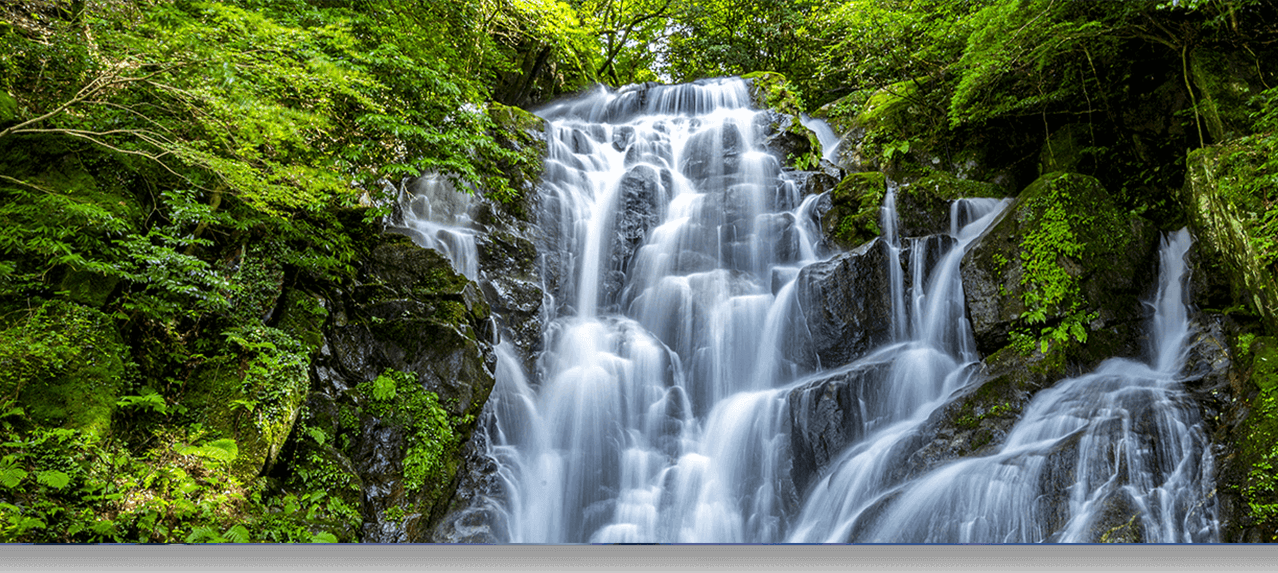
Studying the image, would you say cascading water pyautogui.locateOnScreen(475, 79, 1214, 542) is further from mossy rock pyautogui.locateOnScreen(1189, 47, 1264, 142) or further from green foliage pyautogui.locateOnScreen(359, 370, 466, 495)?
mossy rock pyautogui.locateOnScreen(1189, 47, 1264, 142)

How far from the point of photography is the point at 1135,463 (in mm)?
4973

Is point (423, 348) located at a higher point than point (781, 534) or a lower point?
higher

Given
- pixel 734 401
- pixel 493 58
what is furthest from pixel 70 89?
pixel 734 401

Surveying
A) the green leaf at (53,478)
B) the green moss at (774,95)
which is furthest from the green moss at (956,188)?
the green leaf at (53,478)

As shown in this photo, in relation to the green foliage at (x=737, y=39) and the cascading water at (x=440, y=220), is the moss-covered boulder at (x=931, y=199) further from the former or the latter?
the green foliage at (x=737, y=39)

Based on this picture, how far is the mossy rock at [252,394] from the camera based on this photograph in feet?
15.8

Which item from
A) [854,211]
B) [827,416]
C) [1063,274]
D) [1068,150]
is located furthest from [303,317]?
[1068,150]

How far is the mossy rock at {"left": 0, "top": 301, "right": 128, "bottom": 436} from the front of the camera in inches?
157

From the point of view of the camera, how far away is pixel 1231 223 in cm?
589

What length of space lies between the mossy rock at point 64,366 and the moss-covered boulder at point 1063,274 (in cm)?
797

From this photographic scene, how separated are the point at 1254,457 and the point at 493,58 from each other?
8478mm

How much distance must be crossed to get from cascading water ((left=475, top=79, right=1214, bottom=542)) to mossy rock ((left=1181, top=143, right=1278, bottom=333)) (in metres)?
0.92

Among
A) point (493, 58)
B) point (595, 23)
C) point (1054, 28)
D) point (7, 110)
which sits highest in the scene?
point (595, 23)
